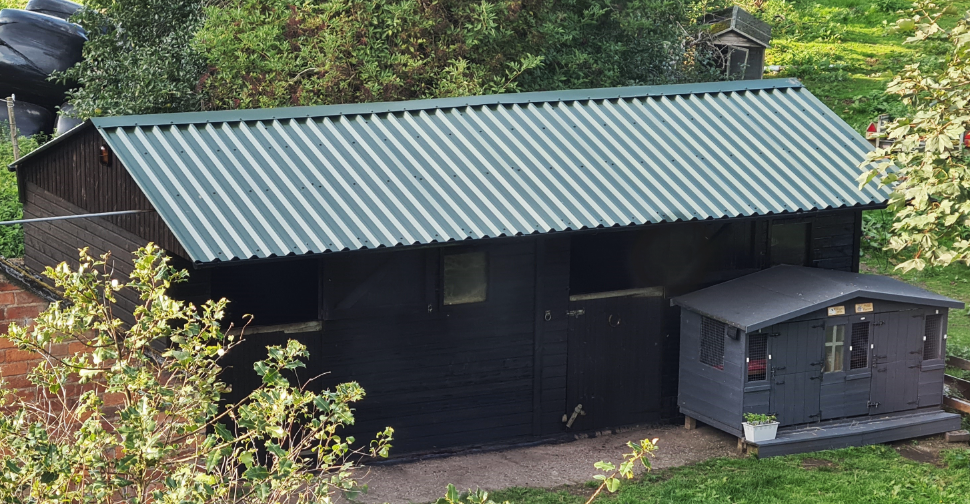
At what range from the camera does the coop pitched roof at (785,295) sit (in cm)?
1316

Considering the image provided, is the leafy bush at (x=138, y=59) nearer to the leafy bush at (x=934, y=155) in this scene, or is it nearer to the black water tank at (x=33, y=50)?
the black water tank at (x=33, y=50)

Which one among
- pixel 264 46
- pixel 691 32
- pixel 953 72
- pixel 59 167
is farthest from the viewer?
pixel 691 32

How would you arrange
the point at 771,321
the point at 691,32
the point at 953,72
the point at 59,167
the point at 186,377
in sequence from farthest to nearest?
1. the point at 691,32
2. the point at 59,167
3. the point at 771,321
4. the point at 953,72
5. the point at 186,377

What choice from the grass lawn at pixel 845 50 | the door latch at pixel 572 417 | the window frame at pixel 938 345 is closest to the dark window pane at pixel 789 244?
the window frame at pixel 938 345

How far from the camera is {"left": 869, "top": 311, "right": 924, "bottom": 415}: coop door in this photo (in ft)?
45.2

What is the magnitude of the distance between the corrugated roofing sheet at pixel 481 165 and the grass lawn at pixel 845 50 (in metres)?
14.1

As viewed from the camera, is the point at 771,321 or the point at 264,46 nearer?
the point at 771,321

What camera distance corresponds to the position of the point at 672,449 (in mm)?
13617

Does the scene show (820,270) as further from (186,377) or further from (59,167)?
(186,377)

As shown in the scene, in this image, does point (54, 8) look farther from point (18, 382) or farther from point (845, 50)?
point (845, 50)

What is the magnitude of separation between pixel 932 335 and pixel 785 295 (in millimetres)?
2037

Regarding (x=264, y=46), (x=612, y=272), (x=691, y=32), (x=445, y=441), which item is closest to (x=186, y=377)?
(x=445, y=441)

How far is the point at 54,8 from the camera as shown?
2583 cm

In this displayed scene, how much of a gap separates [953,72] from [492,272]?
5.26m
